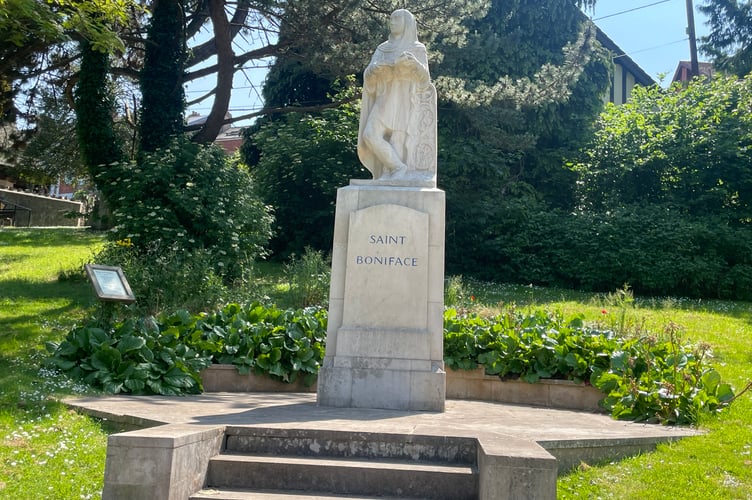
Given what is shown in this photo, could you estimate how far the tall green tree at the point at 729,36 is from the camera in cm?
2844

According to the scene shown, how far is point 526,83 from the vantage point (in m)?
18.8

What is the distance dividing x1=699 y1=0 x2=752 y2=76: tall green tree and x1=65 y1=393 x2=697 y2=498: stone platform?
84.1 ft

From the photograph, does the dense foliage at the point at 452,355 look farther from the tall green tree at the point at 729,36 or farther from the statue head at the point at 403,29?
the tall green tree at the point at 729,36

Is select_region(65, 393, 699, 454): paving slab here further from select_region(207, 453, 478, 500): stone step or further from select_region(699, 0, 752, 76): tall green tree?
select_region(699, 0, 752, 76): tall green tree

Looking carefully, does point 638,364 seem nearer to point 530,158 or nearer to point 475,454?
point 475,454

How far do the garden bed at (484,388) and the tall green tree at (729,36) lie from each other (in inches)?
973

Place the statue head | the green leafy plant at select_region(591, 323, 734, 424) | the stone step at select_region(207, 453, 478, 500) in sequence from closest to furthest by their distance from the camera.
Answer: the stone step at select_region(207, 453, 478, 500)
the green leafy plant at select_region(591, 323, 734, 424)
the statue head

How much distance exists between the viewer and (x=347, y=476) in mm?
5066

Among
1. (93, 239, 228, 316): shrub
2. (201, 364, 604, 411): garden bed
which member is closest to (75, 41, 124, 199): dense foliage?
(93, 239, 228, 316): shrub

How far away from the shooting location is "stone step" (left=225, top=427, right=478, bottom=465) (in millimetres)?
5301

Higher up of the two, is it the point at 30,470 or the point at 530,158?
the point at 530,158

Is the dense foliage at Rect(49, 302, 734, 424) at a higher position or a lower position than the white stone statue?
lower

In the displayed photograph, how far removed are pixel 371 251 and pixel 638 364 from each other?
3115 millimetres

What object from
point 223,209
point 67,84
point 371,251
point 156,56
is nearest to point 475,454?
point 371,251
